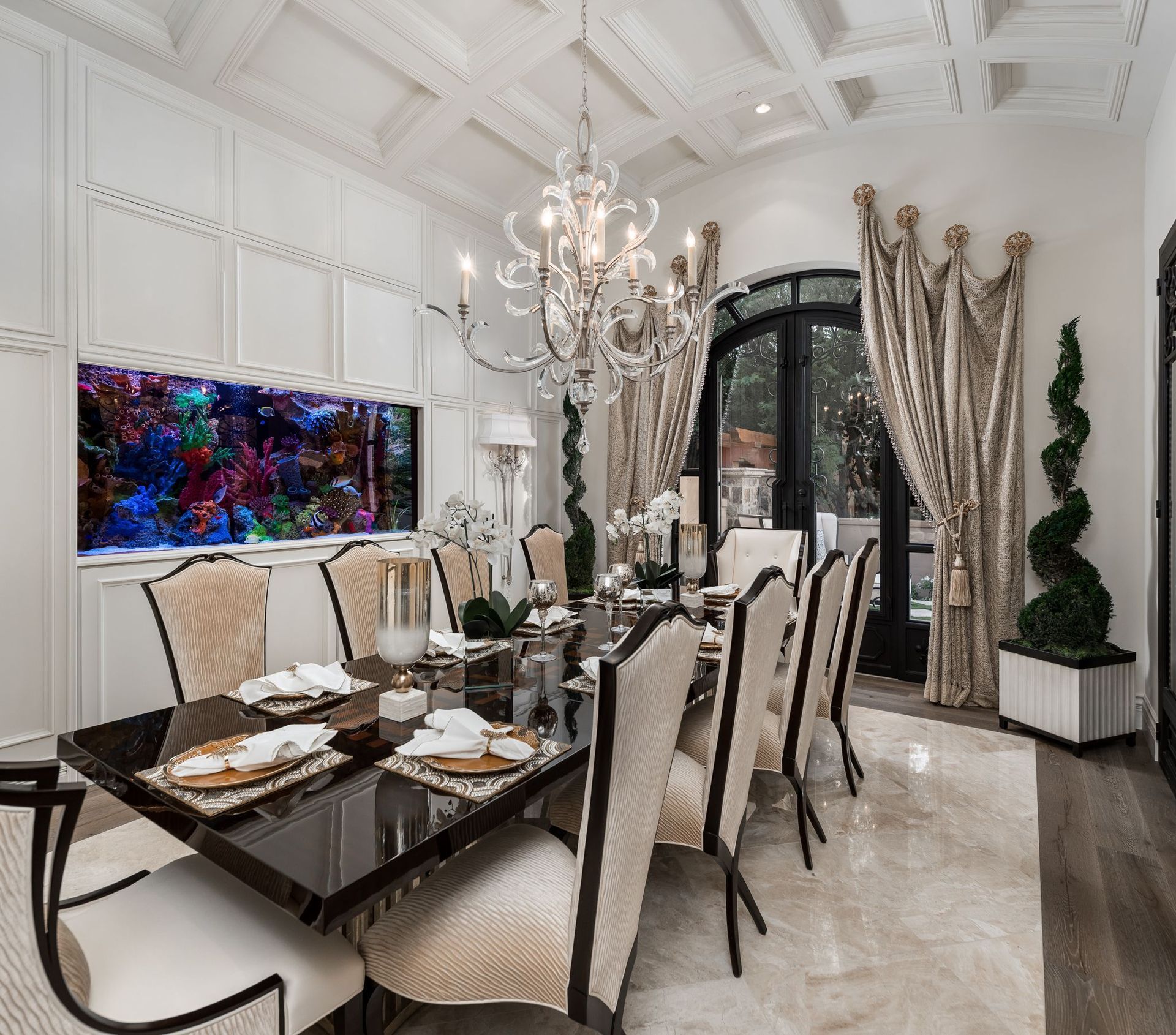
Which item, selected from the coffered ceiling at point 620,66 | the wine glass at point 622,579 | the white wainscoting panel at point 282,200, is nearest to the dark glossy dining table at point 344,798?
the wine glass at point 622,579

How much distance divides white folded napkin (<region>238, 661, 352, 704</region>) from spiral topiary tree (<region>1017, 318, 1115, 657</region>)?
3465 millimetres

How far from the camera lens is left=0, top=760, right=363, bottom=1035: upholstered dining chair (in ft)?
2.47

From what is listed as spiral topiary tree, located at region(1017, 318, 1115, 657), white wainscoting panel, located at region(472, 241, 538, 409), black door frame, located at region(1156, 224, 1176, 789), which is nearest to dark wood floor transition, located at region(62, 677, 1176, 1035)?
black door frame, located at region(1156, 224, 1176, 789)

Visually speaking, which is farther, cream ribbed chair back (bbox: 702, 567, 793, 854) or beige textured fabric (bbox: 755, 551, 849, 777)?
beige textured fabric (bbox: 755, 551, 849, 777)

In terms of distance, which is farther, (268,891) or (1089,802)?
(1089,802)

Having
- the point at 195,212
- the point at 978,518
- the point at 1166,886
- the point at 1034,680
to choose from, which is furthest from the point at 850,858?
the point at 195,212

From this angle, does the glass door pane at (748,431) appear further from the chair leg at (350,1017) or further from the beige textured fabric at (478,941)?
the chair leg at (350,1017)

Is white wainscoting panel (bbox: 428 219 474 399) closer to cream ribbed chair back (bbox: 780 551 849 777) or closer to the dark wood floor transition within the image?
the dark wood floor transition

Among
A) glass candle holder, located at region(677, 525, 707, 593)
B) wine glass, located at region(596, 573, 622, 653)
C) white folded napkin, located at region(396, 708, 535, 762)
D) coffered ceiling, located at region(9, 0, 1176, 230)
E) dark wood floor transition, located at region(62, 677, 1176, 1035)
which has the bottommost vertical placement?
dark wood floor transition, located at region(62, 677, 1176, 1035)

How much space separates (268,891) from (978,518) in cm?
431

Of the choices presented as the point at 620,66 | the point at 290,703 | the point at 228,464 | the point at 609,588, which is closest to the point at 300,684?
the point at 290,703

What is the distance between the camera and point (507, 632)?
2289 millimetres

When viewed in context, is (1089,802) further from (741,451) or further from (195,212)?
(195,212)

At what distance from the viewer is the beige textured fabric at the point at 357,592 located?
2.61 m
